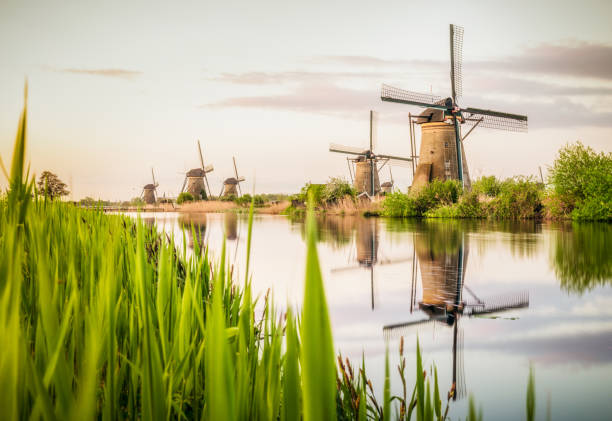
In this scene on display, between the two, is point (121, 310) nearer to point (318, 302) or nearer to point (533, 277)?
point (318, 302)

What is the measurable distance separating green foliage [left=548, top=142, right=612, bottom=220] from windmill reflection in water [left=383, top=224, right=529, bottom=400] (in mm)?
13844

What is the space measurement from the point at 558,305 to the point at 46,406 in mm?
5811

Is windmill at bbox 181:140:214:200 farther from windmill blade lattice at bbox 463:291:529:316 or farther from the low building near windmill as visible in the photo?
windmill blade lattice at bbox 463:291:529:316

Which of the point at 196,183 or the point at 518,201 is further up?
the point at 196,183

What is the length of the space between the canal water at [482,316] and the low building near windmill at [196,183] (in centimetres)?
4085

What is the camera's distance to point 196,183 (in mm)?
48562

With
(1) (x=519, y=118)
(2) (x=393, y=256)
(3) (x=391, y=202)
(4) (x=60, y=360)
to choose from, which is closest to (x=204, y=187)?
(3) (x=391, y=202)

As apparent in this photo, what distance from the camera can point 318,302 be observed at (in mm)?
311

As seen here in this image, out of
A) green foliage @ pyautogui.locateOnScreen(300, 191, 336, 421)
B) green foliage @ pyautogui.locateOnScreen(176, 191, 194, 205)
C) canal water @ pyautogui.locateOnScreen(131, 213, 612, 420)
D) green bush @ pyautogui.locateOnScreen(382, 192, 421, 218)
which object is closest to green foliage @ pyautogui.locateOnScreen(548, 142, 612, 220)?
green bush @ pyautogui.locateOnScreen(382, 192, 421, 218)


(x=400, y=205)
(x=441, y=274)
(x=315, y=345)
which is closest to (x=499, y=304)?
(x=441, y=274)

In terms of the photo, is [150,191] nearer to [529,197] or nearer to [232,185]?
[232,185]

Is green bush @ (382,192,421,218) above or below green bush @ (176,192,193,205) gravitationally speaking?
below

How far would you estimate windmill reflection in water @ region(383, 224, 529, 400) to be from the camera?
12.3ft

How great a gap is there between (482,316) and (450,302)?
1.70 feet
